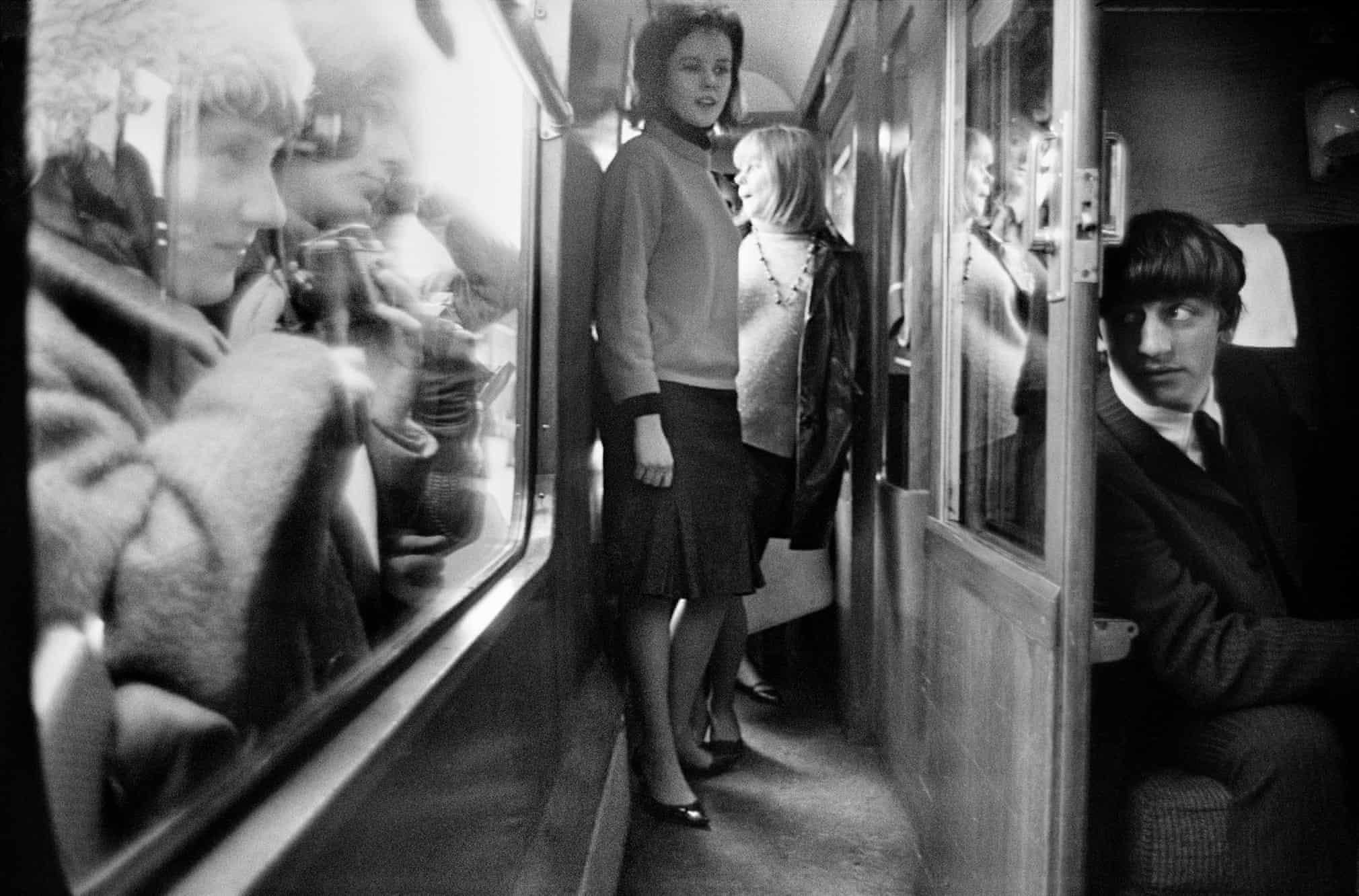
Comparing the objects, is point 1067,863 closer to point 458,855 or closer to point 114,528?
point 458,855

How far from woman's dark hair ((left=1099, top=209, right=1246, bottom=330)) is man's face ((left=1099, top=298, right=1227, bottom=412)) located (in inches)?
0.7

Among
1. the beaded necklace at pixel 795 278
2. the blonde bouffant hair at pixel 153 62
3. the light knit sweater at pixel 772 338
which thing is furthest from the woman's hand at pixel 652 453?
the blonde bouffant hair at pixel 153 62

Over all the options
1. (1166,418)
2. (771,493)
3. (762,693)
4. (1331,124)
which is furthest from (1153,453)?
(762,693)

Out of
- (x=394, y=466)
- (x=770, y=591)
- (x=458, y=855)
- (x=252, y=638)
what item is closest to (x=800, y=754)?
(x=770, y=591)

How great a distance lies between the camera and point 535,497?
1917 millimetres

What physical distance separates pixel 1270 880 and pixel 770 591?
224 centimetres

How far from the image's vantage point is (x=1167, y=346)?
1863mm

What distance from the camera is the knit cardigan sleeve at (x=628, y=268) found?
7.21ft

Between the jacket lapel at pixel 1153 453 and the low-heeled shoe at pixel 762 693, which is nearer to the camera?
the jacket lapel at pixel 1153 453

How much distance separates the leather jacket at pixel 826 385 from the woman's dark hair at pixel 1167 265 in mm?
1214

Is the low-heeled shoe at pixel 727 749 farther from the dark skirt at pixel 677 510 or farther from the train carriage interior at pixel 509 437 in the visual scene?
the dark skirt at pixel 677 510

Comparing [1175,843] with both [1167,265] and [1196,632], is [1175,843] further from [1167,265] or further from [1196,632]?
[1167,265]

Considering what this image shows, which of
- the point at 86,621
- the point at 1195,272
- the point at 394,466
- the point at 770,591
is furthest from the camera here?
the point at 770,591

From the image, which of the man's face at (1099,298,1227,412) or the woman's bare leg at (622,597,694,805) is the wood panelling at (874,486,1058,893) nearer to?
the man's face at (1099,298,1227,412)
